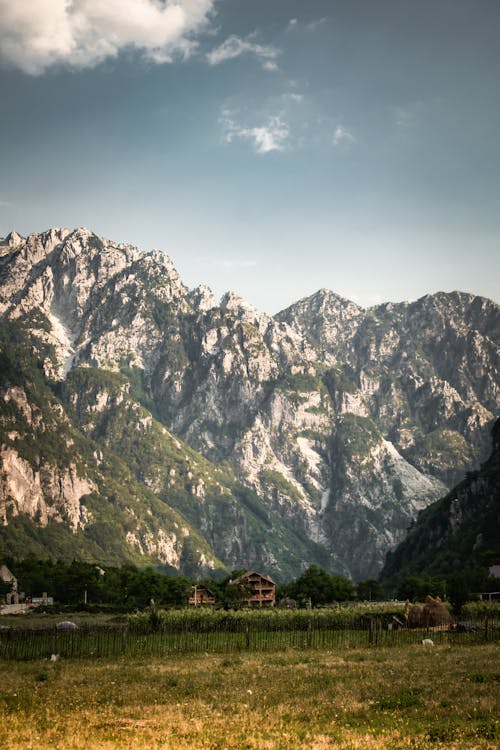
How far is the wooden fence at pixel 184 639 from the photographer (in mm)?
48875

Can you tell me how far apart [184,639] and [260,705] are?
102ft

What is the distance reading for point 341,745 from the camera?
714 inches

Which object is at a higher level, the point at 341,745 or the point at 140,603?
the point at 341,745

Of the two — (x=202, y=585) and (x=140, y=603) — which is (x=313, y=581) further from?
(x=140, y=603)

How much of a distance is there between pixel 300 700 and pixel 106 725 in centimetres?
799

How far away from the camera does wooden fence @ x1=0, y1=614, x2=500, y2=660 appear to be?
160 feet

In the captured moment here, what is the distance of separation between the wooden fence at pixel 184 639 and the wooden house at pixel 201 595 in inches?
4558

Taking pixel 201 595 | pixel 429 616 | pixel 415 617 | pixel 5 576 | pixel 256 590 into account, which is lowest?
pixel 256 590

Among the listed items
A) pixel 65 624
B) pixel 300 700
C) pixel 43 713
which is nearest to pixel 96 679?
pixel 43 713

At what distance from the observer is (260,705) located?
24.8 meters

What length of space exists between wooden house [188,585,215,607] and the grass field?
13811cm

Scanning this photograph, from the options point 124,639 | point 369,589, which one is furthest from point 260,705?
point 369,589

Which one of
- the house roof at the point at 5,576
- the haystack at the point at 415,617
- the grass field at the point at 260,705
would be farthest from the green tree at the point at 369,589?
the grass field at the point at 260,705

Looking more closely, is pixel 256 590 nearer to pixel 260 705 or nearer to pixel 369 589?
pixel 369 589
